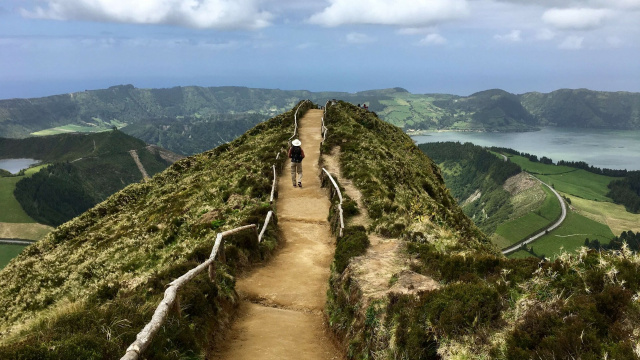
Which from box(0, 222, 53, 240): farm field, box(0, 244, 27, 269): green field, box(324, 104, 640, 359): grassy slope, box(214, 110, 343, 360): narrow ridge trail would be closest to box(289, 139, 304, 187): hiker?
box(214, 110, 343, 360): narrow ridge trail

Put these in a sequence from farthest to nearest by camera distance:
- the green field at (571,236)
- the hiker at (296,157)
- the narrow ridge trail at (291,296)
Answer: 1. the green field at (571,236)
2. the hiker at (296,157)
3. the narrow ridge trail at (291,296)

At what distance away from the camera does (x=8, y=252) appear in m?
157

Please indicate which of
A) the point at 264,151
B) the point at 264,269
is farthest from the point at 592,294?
the point at 264,151

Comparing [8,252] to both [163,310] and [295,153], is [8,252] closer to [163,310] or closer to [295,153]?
[295,153]

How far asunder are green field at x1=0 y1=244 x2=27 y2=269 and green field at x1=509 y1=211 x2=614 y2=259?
210704 mm

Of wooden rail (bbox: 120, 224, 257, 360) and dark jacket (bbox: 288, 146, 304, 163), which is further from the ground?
dark jacket (bbox: 288, 146, 304, 163)

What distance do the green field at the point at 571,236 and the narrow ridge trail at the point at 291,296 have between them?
175941 millimetres

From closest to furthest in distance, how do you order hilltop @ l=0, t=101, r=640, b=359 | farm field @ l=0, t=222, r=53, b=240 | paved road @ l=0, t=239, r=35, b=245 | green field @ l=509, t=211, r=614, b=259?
1. hilltop @ l=0, t=101, r=640, b=359
2. paved road @ l=0, t=239, r=35, b=245
3. green field @ l=509, t=211, r=614, b=259
4. farm field @ l=0, t=222, r=53, b=240

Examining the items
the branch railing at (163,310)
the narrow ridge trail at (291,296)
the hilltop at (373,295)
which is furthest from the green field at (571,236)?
the branch railing at (163,310)

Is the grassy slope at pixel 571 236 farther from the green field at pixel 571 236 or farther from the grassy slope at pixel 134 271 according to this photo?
the grassy slope at pixel 134 271

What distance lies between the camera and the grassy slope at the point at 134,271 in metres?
7.33

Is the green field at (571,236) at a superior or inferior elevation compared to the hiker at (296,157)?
inferior

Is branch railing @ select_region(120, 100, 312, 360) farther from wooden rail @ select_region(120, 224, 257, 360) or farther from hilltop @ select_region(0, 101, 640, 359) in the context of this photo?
hilltop @ select_region(0, 101, 640, 359)

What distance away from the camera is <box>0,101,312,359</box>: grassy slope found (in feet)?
24.0
